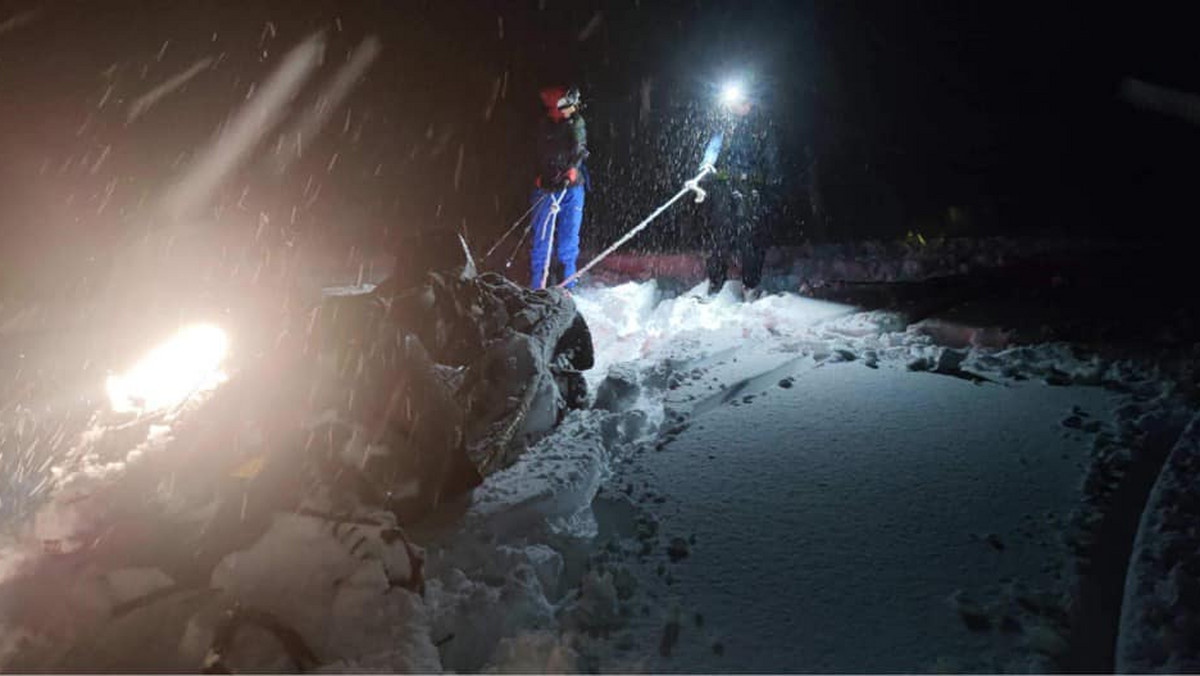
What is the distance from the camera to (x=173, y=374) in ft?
14.9

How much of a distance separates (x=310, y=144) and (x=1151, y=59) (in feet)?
57.4

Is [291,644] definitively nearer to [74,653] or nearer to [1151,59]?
[74,653]

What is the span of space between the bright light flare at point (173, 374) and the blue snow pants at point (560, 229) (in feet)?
9.74

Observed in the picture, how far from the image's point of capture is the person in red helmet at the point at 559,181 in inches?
249

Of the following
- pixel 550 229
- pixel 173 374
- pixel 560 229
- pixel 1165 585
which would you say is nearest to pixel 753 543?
pixel 1165 585

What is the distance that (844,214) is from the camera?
13391 mm

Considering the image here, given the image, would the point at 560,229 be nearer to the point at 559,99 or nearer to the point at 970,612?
the point at 559,99

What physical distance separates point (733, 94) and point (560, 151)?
86.0 inches

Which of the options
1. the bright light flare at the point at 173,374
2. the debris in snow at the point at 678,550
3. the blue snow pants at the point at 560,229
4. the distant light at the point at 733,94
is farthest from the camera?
the distant light at the point at 733,94

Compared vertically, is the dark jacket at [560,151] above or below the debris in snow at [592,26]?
below

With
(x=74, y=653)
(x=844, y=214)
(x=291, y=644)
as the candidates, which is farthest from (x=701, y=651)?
(x=844, y=214)

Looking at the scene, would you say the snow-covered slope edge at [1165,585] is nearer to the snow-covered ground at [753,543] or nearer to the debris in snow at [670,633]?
the snow-covered ground at [753,543]

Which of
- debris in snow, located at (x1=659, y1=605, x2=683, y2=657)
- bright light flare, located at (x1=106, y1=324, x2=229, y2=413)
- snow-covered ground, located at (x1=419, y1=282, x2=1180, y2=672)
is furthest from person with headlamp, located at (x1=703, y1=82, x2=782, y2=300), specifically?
debris in snow, located at (x1=659, y1=605, x2=683, y2=657)

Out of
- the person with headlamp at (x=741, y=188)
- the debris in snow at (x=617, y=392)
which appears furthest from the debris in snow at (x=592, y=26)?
the debris in snow at (x=617, y=392)
